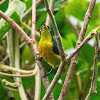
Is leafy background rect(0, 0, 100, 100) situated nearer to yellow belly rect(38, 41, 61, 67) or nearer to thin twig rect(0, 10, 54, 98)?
yellow belly rect(38, 41, 61, 67)

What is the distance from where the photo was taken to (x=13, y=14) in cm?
94

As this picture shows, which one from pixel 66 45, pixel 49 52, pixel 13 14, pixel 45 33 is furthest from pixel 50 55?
pixel 66 45

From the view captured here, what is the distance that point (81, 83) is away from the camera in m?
1.13

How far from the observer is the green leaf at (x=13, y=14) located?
0.93m

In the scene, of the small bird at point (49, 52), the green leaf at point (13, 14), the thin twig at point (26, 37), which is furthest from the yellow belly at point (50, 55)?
the thin twig at point (26, 37)

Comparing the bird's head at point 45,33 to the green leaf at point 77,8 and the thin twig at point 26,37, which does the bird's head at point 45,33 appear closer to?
the green leaf at point 77,8

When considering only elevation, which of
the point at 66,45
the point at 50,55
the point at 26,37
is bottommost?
the point at 66,45

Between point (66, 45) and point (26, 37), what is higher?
point (26, 37)

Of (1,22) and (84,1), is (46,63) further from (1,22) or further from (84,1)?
(84,1)

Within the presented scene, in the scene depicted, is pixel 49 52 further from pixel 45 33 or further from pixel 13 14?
pixel 13 14

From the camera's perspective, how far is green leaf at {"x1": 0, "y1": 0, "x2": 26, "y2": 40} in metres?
0.93

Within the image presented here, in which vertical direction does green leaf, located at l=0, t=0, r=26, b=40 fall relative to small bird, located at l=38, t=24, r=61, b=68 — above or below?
above

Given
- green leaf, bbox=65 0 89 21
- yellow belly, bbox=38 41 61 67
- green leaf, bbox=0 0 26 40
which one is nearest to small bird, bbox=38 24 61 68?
yellow belly, bbox=38 41 61 67

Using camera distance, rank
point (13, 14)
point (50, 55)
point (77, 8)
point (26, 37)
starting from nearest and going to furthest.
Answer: point (26, 37), point (13, 14), point (50, 55), point (77, 8)
